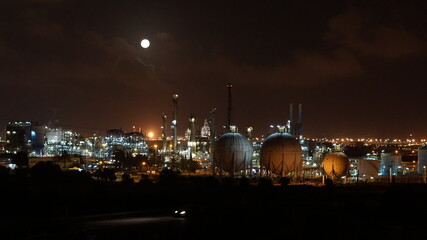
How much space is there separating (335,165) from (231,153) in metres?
13.8

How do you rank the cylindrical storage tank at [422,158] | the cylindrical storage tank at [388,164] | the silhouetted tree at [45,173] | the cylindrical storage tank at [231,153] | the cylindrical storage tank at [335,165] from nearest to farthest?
the silhouetted tree at [45,173] → the cylindrical storage tank at [231,153] → the cylindrical storage tank at [335,165] → the cylindrical storage tank at [422,158] → the cylindrical storage tank at [388,164]

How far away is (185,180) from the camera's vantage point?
61219mm

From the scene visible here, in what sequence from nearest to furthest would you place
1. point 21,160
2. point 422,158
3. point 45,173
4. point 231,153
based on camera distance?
point 45,173, point 231,153, point 21,160, point 422,158

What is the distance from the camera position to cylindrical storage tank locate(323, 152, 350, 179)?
74125mm

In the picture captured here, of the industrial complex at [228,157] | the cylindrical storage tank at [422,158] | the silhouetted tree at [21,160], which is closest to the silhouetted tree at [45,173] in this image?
the industrial complex at [228,157]

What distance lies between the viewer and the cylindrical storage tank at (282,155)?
7162 centimetres

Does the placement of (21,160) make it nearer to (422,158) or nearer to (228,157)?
(228,157)

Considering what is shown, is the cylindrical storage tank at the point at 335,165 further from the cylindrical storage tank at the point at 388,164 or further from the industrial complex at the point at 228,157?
the cylindrical storage tank at the point at 388,164

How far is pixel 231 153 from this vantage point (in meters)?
73.6

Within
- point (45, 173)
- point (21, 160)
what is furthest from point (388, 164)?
point (21, 160)

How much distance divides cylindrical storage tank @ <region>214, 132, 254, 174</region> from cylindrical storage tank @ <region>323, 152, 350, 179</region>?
35.4 ft

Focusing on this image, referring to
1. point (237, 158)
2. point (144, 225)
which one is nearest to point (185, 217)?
point (144, 225)

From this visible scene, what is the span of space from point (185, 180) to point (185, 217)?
93.4ft

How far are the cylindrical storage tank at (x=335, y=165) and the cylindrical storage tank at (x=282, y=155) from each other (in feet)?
14.2
